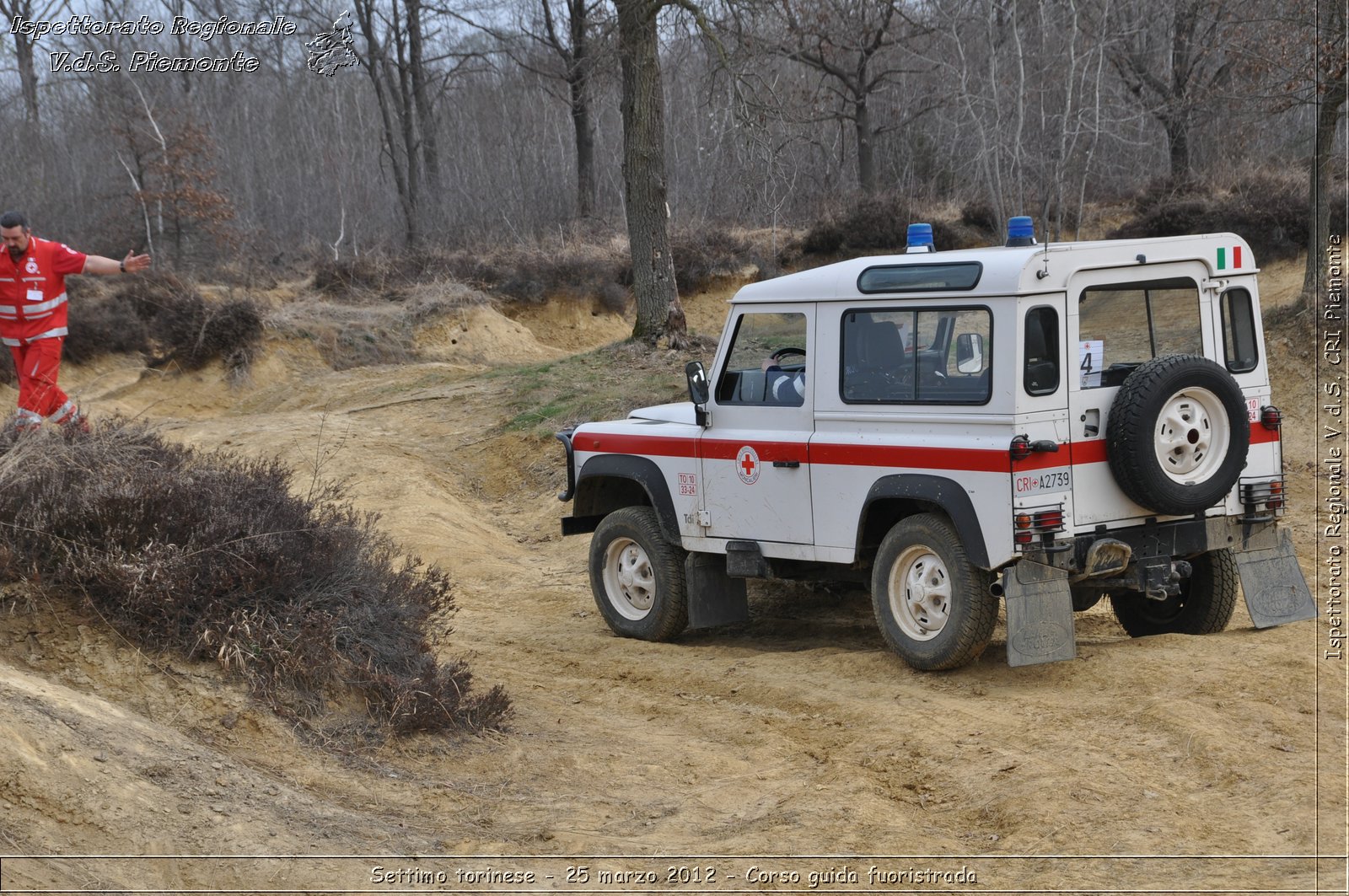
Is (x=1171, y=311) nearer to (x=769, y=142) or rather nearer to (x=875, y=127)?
(x=769, y=142)

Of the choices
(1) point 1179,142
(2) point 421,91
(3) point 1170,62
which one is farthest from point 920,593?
(2) point 421,91

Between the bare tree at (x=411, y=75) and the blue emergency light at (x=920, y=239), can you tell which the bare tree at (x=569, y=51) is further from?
the blue emergency light at (x=920, y=239)

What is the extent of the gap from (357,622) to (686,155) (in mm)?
33012

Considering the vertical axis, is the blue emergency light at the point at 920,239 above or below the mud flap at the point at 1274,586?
above

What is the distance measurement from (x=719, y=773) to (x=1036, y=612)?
1.89 meters

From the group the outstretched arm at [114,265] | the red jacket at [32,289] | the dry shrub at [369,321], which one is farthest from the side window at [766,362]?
the dry shrub at [369,321]

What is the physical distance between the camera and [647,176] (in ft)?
61.1

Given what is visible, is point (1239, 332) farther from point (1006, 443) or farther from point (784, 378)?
point (784, 378)

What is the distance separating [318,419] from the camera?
16.7 meters

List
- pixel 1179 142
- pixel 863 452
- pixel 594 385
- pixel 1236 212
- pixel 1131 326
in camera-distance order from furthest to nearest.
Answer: pixel 1179 142
pixel 1236 212
pixel 594 385
pixel 863 452
pixel 1131 326

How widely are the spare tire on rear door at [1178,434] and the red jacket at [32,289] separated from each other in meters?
8.37

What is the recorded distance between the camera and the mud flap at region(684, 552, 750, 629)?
28.1 ft

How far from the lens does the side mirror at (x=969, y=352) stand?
6.81 m

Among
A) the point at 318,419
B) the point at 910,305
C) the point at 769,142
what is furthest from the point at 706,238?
the point at 910,305
